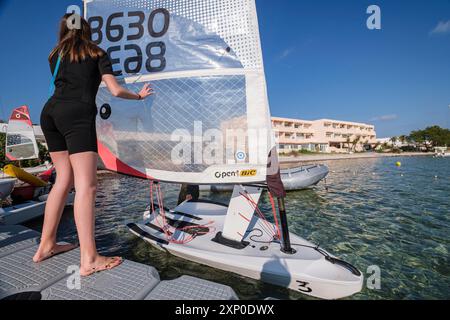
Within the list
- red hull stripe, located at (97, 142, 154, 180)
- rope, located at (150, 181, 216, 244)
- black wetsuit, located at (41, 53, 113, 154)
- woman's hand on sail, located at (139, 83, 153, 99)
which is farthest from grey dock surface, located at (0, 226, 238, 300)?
woman's hand on sail, located at (139, 83, 153, 99)

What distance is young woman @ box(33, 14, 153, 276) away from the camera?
1.91 meters

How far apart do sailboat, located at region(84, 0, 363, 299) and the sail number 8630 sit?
1 centimetres

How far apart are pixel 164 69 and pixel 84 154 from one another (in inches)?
66.6

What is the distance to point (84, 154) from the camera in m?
1.92

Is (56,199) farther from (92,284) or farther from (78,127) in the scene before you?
(92,284)

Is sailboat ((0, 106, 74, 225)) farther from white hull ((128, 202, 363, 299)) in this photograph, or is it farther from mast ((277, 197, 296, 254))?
mast ((277, 197, 296, 254))

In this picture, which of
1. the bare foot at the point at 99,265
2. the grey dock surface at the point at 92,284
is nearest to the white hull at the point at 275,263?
the grey dock surface at the point at 92,284

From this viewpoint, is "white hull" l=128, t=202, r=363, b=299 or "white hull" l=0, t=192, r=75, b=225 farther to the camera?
"white hull" l=0, t=192, r=75, b=225

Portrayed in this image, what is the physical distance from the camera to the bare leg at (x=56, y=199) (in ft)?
7.04

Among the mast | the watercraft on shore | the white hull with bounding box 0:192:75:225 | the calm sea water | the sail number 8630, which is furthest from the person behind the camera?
the watercraft on shore

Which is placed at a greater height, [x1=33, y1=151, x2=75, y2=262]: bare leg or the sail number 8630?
the sail number 8630

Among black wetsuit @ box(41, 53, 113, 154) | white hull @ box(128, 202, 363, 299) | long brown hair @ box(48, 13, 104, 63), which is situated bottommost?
white hull @ box(128, 202, 363, 299)
